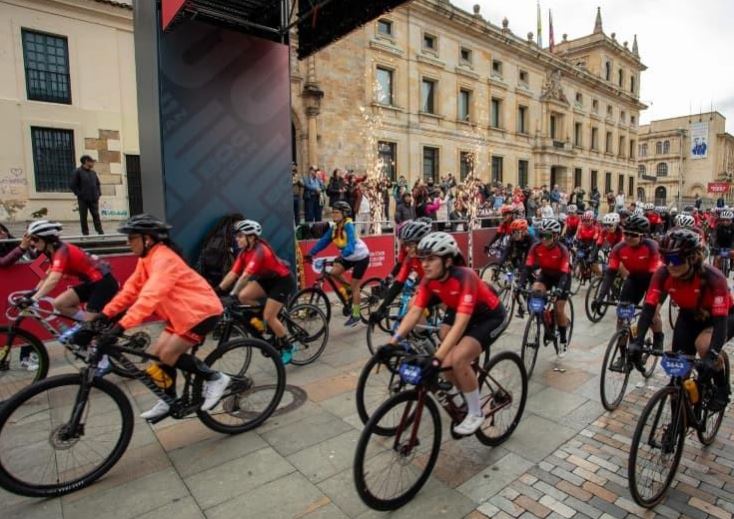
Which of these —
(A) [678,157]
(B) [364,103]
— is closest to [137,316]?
(B) [364,103]

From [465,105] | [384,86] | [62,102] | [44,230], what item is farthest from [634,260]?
[465,105]

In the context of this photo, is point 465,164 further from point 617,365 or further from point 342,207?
point 617,365

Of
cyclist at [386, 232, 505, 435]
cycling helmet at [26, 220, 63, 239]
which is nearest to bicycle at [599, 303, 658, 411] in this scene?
cyclist at [386, 232, 505, 435]

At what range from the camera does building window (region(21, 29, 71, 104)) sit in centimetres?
1467

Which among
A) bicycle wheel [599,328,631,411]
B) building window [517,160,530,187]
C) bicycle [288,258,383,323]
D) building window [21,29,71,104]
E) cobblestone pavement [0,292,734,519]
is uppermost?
building window [21,29,71,104]

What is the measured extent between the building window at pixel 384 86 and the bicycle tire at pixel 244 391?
74.9 feet

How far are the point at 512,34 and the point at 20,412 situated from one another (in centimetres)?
3682

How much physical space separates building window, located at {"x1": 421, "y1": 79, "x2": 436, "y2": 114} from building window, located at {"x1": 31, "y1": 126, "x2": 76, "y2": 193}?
19111mm

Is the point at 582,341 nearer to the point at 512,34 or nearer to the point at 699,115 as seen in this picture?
the point at 512,34

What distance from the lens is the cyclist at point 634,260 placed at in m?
5.99

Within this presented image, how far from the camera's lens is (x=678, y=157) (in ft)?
259

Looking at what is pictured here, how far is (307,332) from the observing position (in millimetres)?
6445

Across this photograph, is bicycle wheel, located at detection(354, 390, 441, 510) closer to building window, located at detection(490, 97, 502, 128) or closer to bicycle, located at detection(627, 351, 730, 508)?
bicycle, located at detection(627, 351, 730, 508)

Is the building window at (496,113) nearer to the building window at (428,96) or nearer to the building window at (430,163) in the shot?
the building window at (428,96)
